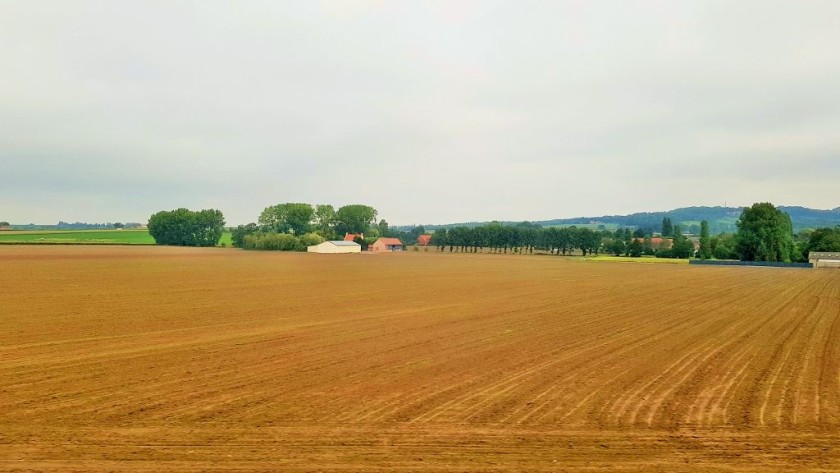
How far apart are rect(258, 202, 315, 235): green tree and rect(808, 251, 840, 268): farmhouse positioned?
117m

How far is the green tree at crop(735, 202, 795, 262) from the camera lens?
106 meters

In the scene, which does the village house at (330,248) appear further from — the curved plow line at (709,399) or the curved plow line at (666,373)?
the curved plow line at (709,399)

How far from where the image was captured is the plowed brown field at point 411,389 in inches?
387

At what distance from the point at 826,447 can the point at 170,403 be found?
12.7m

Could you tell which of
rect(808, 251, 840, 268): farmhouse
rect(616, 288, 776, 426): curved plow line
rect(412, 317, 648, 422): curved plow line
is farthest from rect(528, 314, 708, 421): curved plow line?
rect(808, 251, 840, 268): farmhouse

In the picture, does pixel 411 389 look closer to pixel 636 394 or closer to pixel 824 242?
pixel 636 394

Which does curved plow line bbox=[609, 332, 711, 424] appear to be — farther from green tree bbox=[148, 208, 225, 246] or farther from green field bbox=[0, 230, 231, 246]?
green tree bbox=[148, 208, 225, 246]

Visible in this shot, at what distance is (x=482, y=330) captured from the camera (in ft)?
76.8

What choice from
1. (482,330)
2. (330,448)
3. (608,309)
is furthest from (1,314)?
(608,309)

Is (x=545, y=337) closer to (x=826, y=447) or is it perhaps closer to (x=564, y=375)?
(x=564, y=375)

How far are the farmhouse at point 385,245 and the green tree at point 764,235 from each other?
293 feet

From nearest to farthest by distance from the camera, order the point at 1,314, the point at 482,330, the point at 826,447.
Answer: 1. the point at 826,447
2. the point at 482,330
3. the point at 1,314

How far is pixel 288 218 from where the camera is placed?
543 feet

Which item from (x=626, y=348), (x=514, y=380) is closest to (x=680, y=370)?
(x=626, y=348)
